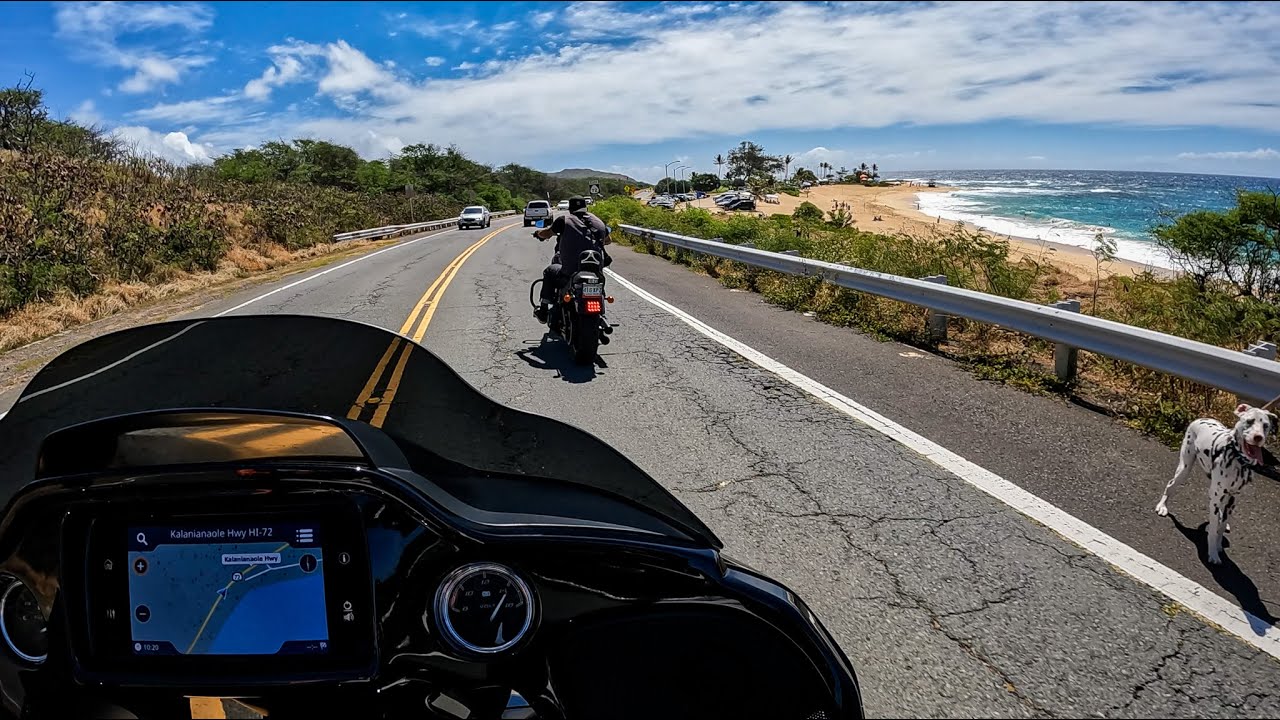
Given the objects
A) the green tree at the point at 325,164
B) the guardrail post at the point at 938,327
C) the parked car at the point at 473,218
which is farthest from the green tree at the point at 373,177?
the guardrail post at the point at 938,327

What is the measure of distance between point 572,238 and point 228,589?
7259mm

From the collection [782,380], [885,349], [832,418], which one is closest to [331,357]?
[832,418]

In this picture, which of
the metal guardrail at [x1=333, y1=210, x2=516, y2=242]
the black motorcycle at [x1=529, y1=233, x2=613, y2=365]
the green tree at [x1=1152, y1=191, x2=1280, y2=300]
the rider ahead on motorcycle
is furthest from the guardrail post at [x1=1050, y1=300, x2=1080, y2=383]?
the metal guardrail at [x1=333, y1=210, x2=516, y2=242]

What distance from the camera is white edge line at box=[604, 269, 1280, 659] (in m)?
3.20

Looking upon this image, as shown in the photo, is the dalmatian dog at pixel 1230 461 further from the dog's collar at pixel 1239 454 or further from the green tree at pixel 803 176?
the green tree at pixel 803 176

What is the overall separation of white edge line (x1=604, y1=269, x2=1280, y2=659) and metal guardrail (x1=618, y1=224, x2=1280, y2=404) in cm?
178

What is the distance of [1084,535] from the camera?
401cm

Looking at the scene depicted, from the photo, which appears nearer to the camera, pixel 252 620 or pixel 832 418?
pixel 252 620

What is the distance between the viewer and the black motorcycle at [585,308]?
821 centimetres

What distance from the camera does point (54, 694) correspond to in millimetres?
1739

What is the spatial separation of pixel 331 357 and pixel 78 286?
17250 mm

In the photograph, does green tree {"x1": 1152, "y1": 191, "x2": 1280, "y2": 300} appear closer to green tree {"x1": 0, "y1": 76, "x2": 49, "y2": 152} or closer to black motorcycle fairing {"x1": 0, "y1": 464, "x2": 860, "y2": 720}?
black motorcycle fairing {"x1": 0, "y1": 464, "x2": 860, "y2": 720}

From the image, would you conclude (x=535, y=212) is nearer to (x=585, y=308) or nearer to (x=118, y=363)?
(x=585, y=308)

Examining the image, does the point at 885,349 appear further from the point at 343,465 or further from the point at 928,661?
the point at 343,465
